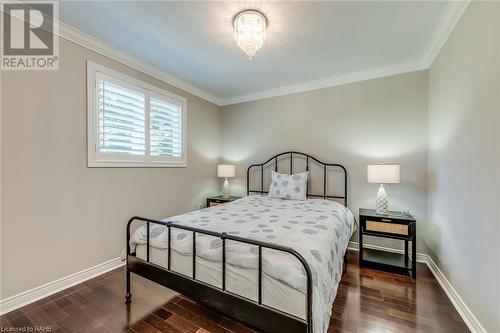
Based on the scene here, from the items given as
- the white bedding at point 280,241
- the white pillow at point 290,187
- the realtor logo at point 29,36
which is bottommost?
the white bedding at point 280,241

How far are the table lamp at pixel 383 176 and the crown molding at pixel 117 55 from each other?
3140 millimetres

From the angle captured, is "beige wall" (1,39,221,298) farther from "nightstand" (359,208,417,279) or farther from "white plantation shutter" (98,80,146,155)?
"nightstand" (359,208,417,279)

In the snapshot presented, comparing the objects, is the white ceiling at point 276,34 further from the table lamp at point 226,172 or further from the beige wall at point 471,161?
the table lamp at point 226,172

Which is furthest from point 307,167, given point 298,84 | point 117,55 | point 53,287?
point 53,287

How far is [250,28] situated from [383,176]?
7.37 feet

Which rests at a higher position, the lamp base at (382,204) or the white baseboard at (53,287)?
the lamp base at (382,204)

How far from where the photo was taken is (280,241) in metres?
1.53

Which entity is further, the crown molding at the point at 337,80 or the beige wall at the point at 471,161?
the crown molding at the point at 337,80

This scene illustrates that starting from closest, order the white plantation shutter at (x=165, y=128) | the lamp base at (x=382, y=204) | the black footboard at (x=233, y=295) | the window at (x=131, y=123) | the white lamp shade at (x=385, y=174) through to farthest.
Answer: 1. the black footboard at (x=233, y=295)
2. the window at (x=131, y=123)
3. the white lamp shade at (x=385, y=174)
4. the lamp base at (x=382, y=204)
5. the white plantation shutter at (x=165, y=128)

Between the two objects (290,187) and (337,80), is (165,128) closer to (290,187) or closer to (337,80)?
(290,187)

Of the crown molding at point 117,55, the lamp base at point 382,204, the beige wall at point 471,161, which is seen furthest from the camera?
the lamp base at point 382,204

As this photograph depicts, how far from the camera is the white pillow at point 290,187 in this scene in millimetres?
3279

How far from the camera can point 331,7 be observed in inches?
75.4

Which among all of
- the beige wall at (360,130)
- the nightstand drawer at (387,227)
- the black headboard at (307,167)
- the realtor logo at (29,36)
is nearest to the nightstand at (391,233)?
the nightstand drawer at (387,227)
